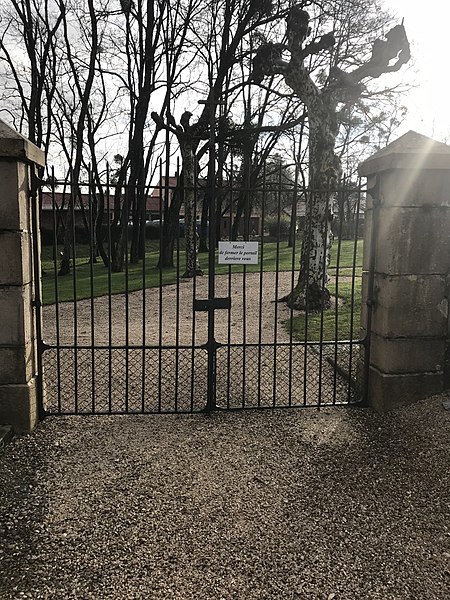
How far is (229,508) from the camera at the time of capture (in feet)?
10.9

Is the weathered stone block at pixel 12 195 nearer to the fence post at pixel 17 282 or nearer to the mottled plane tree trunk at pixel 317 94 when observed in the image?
the fence post at pixel 17 282

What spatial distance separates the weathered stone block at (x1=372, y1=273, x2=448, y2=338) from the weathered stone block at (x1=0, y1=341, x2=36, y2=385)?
326cm

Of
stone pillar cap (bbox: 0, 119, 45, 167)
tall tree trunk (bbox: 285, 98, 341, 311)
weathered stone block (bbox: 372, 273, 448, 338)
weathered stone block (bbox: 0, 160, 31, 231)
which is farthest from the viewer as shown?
tall tree trunk (bbox: 285, 98, 341, 311)

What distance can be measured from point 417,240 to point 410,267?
0.25 metres

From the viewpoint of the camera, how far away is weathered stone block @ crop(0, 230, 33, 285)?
413cm

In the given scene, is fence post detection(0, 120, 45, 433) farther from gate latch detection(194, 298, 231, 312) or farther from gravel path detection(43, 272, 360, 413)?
gate latch detection(194, 298, 231, 312)

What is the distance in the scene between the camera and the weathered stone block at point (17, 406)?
4301 mm

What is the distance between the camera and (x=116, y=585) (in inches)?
101

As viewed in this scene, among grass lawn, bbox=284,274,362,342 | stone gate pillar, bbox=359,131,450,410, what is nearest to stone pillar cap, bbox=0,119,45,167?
stone gate pillar, bbox=359,131,450,410

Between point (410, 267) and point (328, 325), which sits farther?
point (328, 325)

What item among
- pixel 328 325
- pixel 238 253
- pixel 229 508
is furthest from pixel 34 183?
pixel 328 325

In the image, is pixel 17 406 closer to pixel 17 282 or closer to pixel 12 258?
pixel 17 282

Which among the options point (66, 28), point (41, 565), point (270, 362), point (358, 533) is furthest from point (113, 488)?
point (66, 28)

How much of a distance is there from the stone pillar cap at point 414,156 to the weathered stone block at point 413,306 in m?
1.00
